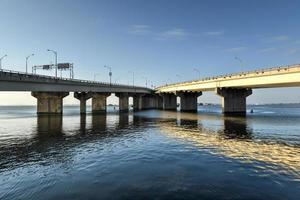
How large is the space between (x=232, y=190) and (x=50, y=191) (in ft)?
36.3

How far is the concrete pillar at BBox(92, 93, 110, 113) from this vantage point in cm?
12450

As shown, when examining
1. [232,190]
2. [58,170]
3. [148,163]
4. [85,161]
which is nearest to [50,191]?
[58,170]

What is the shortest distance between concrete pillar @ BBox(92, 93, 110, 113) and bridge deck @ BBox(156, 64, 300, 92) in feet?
145

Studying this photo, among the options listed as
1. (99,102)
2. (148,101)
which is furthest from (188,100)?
(148,101)

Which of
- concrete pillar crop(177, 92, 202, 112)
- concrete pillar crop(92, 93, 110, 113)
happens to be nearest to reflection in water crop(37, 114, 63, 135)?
concrete pillar crop(92, 93, 110, 113)

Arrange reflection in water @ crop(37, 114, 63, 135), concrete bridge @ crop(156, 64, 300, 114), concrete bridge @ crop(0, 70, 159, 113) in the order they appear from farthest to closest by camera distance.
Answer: concrete bridge @ crop(156, 64, 300, 114), concrete bridge @ crop(0, 70, 159, 113), reflection in water @ crop(37, 114, 63, 135)

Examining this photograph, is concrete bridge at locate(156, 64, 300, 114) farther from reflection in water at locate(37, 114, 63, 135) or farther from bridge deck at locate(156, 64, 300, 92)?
reflection in water at locate(37, 114, 63, 135)

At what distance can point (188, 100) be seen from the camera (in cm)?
14388

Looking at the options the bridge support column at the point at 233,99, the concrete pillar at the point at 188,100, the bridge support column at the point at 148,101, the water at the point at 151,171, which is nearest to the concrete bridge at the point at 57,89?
the bridge support column at the point at 148,101

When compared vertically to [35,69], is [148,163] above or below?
below

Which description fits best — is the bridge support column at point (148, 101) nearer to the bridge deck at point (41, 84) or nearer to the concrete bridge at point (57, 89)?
the concrete bridge at point (57, 89)

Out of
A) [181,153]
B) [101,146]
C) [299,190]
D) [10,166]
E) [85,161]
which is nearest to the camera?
[299,190]

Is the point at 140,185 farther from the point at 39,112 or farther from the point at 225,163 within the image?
the point at 39,112

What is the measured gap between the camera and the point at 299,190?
1515cm
